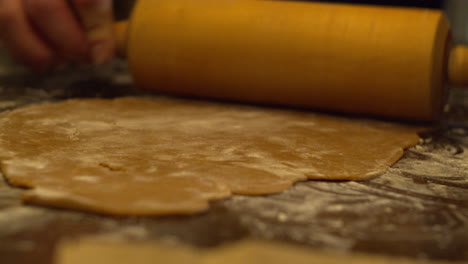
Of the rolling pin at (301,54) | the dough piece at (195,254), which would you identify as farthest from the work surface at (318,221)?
the rolling pin at (301,54)

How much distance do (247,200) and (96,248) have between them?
0.33 metres

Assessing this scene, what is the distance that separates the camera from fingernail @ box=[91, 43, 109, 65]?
1949mm

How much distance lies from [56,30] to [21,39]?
0.13 metres

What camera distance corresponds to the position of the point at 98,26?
1.92m

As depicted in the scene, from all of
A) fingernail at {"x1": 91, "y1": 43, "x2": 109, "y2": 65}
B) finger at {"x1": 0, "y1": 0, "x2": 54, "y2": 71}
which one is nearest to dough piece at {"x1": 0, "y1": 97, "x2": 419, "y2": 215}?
fingernail at {"x1": 91, "y1": 43, "x2": 109, "y2": 65}

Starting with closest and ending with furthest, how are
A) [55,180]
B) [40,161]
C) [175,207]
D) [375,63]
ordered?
[175,207]
[55,180]
[40,161]
[375,63]

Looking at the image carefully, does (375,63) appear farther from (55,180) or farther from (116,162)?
(55,180)

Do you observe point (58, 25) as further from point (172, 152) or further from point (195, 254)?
point (195, 254)

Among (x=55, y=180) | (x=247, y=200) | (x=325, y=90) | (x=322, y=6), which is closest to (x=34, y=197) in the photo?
(x=55, y=180)

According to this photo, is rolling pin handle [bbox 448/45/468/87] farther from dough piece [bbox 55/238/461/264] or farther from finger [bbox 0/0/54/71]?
finger [bbox 0/0/54/71]

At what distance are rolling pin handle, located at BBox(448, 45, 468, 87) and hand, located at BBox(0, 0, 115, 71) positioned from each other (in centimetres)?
113

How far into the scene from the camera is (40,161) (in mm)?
1196

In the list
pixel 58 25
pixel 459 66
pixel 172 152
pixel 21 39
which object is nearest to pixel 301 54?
pixel 459 66

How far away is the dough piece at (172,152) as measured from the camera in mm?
1048
